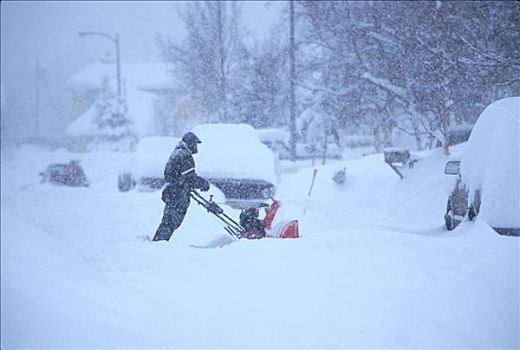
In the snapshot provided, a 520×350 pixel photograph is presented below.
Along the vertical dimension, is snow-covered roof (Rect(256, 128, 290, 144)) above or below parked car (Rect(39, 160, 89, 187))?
above

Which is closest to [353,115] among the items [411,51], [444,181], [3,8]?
[411,51]

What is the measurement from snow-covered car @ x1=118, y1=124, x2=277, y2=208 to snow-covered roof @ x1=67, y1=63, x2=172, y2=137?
1.25 meters

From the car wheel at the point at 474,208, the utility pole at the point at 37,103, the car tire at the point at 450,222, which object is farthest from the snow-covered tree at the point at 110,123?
the car wheel at the point at 474,208

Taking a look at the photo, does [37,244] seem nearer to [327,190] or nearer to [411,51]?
[411,51]

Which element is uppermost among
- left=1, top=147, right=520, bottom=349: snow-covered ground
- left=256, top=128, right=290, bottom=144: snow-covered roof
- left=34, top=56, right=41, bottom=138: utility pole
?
left=34, top=56, right=41, bottom=138: utility pole

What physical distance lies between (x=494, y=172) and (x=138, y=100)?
10058 mm

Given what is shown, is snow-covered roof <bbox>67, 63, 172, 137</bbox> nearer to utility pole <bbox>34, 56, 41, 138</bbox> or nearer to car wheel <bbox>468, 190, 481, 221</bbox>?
utility pole <bbox>34, 56, 41, 138</bbox>

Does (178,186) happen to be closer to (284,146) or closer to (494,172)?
(494,172)

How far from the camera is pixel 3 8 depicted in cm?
396

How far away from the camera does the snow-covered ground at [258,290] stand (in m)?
2.96

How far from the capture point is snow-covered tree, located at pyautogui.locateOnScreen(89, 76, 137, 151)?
365 inches

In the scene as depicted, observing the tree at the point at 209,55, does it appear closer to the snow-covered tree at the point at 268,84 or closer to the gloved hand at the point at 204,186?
the snow-covered tree at the point at 268,84

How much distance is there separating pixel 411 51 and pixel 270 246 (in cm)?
744

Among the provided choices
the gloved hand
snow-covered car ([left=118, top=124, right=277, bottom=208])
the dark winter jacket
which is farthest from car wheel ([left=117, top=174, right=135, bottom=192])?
the gloved hand
